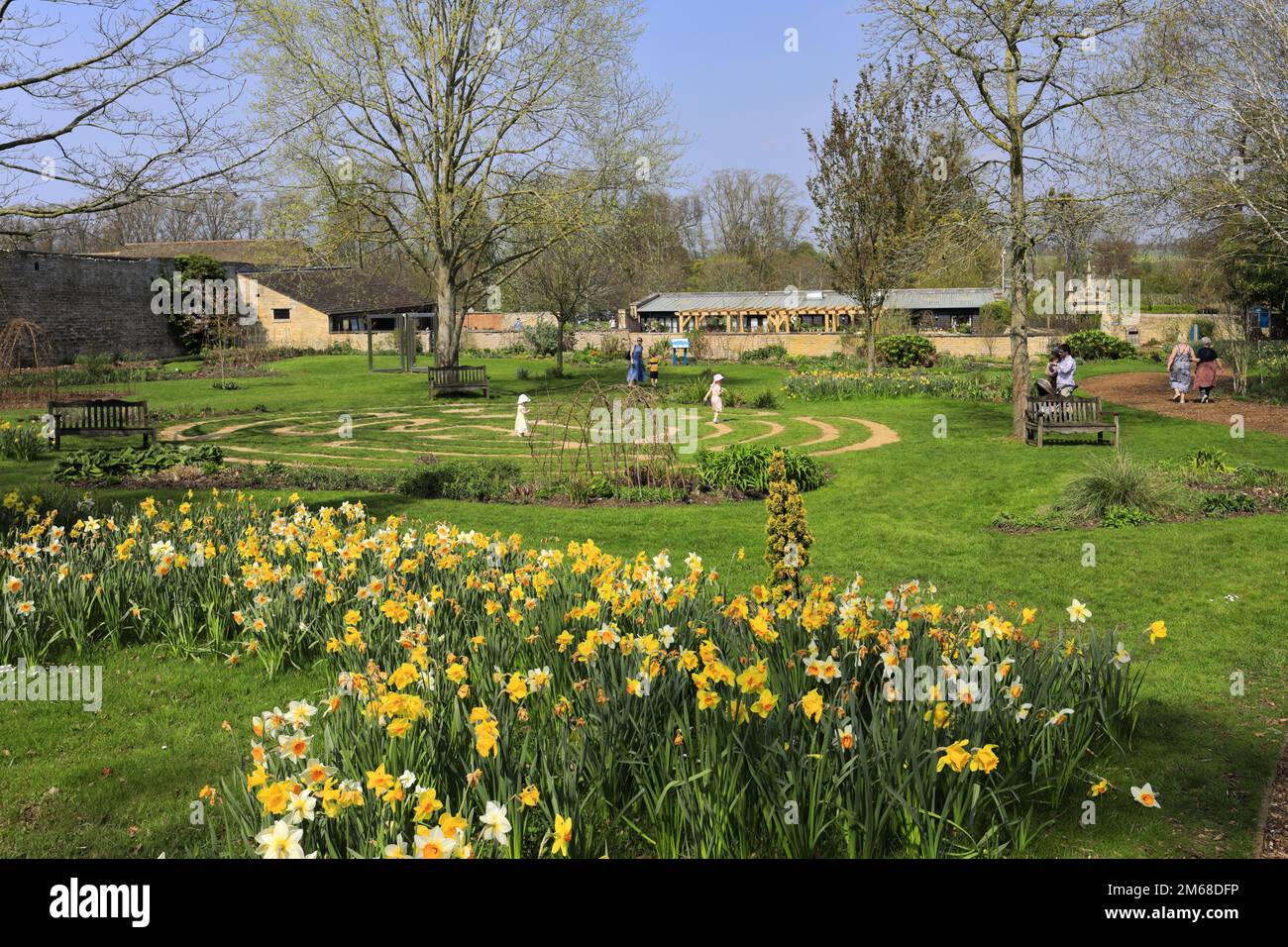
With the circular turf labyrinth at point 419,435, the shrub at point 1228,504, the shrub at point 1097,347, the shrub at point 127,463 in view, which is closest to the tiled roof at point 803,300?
the shrub at point 1097,347

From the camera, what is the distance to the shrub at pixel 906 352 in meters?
37.3

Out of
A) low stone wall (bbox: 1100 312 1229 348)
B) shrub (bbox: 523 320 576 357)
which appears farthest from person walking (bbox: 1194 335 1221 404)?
shrub (bbox: 523 320 576 357)

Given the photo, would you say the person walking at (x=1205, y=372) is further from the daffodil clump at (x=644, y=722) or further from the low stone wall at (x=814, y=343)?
the daffodil clump at (x=644, y=722)

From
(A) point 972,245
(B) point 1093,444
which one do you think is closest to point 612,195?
(A) point 972,245

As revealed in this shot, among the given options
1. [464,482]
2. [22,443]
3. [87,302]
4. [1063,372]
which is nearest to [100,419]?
[22,443]

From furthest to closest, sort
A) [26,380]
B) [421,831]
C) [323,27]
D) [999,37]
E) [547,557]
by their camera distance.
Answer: [26,380] → [323,27] → [999,37] → [547,557] → [421,831]

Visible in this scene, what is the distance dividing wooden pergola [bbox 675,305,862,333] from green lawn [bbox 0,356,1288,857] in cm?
3800

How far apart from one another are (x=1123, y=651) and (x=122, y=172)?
11.7 metres

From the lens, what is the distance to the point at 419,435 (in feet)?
68.1

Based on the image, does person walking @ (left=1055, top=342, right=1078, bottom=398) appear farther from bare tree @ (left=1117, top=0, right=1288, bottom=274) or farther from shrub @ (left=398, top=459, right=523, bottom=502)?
shrub @ (left=398, top=459, right=523, bottom=502)

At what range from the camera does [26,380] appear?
32000 millimetres

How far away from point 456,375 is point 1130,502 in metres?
20.7

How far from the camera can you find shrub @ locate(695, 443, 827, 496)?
1351cm
